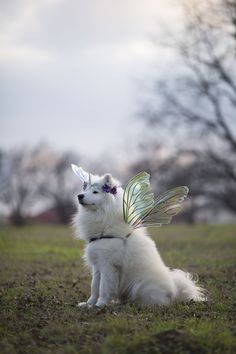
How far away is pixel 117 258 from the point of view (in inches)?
332

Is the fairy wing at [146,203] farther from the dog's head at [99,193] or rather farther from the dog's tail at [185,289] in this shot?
the dog's tail at [185,289]

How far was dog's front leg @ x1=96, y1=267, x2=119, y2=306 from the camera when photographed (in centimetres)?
843

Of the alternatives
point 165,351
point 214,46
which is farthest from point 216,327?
point 214,46

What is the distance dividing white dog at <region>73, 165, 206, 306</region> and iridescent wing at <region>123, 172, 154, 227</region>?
15 cm

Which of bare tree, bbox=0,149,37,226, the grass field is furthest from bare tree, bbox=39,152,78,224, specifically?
the grass field

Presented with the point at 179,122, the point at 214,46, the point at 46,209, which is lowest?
the point at 46,209

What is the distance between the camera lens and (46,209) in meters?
70.5

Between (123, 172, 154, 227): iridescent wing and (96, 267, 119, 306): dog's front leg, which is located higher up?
(123, 172, 154, 227): iridescent wing

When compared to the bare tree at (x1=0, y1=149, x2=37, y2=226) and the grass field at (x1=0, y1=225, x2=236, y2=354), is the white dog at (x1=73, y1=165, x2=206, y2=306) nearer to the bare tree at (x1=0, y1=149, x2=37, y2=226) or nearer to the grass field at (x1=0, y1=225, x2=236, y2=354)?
the grass field at (x1=0, y1=225, x2=236, y2=354)

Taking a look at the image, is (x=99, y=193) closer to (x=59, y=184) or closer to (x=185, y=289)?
(x=185, y=289)

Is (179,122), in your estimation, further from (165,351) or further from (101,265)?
(165,351)

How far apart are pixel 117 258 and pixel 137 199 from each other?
3.05 feet

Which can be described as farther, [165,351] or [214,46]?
[214,46]

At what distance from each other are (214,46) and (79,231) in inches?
788
